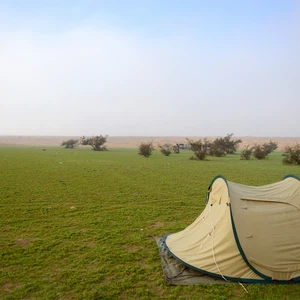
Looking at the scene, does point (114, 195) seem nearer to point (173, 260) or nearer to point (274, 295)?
point (173, 260)

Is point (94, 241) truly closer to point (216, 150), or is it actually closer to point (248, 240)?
point (248, 240)

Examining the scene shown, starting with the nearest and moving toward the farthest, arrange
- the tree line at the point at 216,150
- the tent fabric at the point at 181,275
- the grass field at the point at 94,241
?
1. the grass field at the point at 94,241
2. the tent fabric at the point at 181,275
3. the tree line at the point at 216,150

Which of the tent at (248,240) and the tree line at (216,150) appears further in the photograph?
the tree line at (216,150)

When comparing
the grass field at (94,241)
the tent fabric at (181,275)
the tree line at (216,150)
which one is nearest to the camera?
the grass field at (94,241)

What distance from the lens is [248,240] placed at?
4.89 m

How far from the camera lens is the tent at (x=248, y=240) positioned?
15.6 feet

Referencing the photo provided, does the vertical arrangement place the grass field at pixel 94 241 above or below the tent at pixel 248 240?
below

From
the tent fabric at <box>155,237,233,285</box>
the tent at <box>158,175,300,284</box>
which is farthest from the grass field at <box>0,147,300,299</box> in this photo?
the tent at <box>158,175,300,284</box>

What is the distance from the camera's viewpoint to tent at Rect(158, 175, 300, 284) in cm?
476

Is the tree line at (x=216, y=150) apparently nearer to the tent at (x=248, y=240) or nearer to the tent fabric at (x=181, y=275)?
the tent at (x=248, y=240)

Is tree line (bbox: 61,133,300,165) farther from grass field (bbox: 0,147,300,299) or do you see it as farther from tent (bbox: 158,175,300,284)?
tent (bbox: 158,175,300,284)

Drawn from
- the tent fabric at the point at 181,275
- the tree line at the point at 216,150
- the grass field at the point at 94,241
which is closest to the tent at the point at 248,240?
the tent fabric at the point at 181,275

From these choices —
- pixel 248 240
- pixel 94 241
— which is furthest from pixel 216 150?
pixel 248 240

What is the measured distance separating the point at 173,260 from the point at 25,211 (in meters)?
5.81
